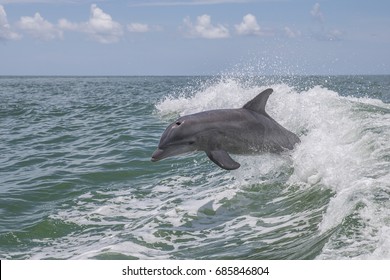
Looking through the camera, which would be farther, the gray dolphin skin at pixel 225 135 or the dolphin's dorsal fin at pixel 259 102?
the dolphin's dorsal fin at pixel 259 102

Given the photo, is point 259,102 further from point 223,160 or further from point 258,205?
point 258,205

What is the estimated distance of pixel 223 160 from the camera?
8.07m

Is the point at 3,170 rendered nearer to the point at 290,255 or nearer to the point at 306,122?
the point at 306,122

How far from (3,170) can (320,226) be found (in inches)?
362

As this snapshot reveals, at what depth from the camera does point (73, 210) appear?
9.79 metres

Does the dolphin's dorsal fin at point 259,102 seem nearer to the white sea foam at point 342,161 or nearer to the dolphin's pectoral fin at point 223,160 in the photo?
the white sea foam at point 342,161

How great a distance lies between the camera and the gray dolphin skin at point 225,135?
826 cm

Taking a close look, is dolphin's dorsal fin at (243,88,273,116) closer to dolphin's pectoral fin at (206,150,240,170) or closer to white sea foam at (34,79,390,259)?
white sea foam at (34,79,390,259)

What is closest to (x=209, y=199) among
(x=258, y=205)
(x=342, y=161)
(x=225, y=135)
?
(x=258, y=205)

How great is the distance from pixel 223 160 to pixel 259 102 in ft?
4.87

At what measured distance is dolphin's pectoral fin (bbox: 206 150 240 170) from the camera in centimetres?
788

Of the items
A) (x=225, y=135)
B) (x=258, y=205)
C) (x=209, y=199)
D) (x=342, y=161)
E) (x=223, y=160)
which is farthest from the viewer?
(x=209, y=199)

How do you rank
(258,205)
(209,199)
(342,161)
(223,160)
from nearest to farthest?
(223,160) → (258,205) → (342,161) → (209,199)

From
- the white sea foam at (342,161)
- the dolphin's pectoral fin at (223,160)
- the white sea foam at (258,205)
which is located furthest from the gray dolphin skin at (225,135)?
the white sea foam at (342,161)
